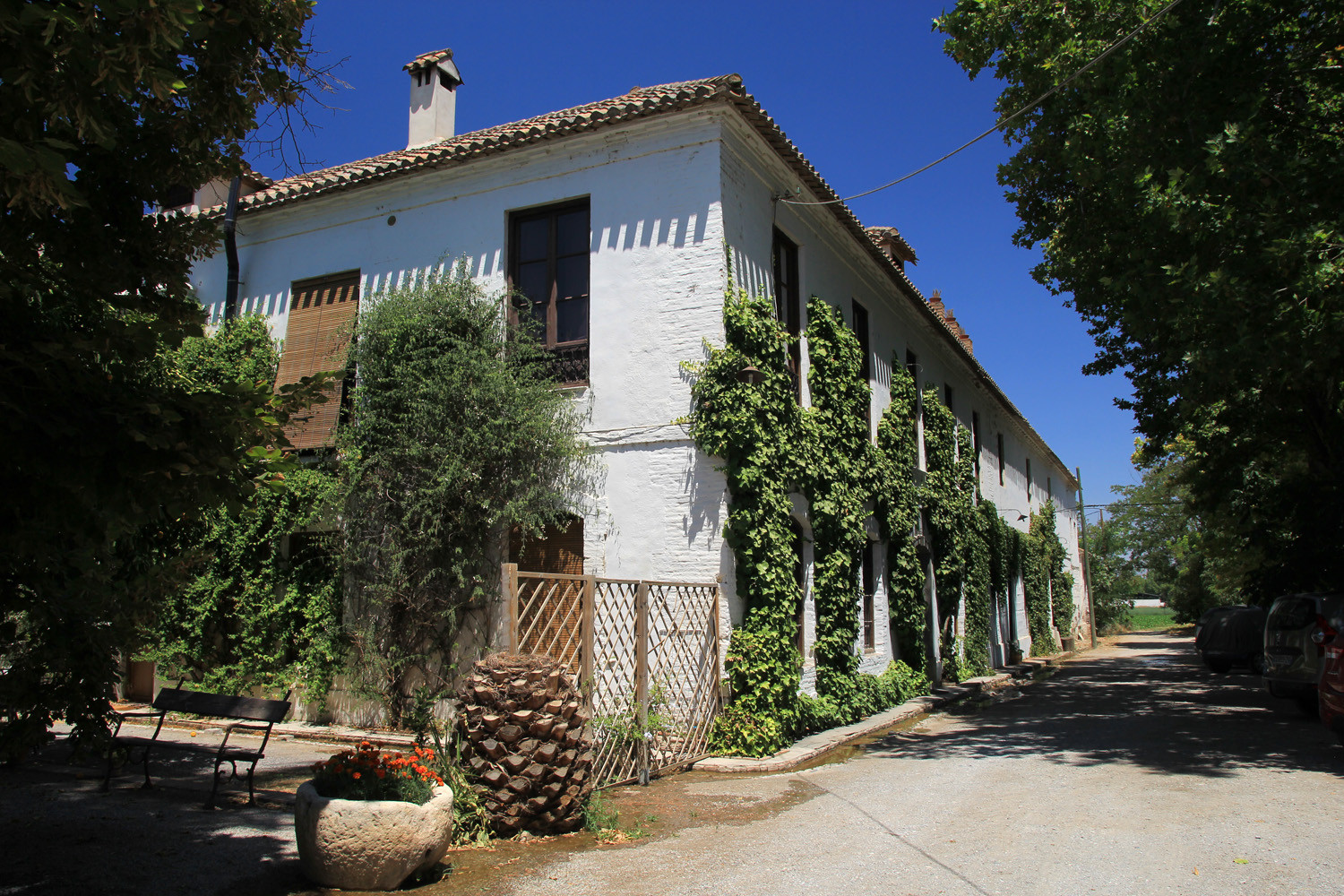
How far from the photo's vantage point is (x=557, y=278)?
10641 millimetres

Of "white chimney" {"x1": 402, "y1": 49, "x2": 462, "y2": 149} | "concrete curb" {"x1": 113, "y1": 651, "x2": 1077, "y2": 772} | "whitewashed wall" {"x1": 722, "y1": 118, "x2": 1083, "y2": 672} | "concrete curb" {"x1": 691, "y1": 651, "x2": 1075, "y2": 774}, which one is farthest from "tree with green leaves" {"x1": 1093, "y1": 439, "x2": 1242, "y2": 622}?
"white chimney" {"x1": 402, "y1": 49, "x2": 462, "y2": 149}

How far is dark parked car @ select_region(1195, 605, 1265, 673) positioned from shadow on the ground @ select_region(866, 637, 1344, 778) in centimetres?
396

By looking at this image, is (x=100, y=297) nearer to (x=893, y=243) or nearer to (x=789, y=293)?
(x=789, y=293)

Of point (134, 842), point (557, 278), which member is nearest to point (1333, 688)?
point (557, 278)

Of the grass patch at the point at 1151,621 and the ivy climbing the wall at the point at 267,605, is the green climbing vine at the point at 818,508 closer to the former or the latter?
the ivy climbing the wall at the point at 267,605

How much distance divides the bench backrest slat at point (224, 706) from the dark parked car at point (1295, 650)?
12.5m

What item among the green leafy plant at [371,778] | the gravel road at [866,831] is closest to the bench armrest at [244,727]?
the gravel road at [866,831]

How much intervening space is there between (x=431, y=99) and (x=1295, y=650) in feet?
50.9

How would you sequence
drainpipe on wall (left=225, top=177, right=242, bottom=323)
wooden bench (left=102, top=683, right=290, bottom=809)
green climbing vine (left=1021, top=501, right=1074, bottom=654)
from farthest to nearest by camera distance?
1. green climbing vine (left=1021, top=501, right=1074, bottom=654)
2. drainpipe on wall (left=225, top=177, right=242, bottom=323)
3. wooden bench (left=102, top=683, right=290, bottom=809)

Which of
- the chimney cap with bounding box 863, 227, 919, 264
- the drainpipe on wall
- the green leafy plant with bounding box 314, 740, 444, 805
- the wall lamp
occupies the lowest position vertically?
the green leafy plant with bounding box 314, 740, 444, 805

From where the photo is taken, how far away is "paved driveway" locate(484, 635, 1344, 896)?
16.9 ft

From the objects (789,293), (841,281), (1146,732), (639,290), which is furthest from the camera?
(841,281)

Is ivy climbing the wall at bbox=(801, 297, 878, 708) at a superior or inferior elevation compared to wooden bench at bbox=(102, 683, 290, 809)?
superior

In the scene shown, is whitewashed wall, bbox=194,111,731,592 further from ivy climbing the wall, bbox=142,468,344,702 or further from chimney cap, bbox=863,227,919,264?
chimney cap, bbox=863,227,919,264
